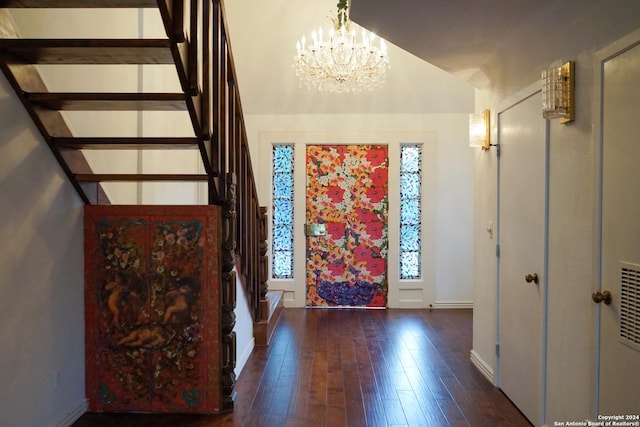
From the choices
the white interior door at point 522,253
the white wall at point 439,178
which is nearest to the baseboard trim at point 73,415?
the white interior door at point 522,253

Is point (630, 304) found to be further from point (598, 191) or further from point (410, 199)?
point (410, 199)

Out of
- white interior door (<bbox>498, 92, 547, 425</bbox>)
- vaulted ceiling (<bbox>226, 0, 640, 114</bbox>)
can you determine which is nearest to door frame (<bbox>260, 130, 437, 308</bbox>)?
vaulted ceiling (<bbox>226, 0, 640, 114</bbox>)

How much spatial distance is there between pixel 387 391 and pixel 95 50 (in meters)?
2.59

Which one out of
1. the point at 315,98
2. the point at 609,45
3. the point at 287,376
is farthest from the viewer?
the point at 315,98

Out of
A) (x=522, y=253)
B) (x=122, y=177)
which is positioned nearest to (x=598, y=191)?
(x=522, y=253)

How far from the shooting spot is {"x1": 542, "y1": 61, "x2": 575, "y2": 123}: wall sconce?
212cm

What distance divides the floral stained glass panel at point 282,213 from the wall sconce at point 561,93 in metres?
3.82

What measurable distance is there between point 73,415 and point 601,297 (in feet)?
9.06

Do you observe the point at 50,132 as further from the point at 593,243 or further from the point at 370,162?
the point at 370,162

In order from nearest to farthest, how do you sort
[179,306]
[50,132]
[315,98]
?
[50,132], [179,306], [315,98]

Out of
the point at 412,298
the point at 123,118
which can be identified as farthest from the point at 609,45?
the point at 412,298

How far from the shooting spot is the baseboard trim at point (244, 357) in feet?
10.9

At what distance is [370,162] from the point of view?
5652 millimetres

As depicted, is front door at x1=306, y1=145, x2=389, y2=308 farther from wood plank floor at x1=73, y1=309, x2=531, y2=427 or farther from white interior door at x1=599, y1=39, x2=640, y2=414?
white interior door at x1=599, y1=39, x2=640, y2=414
